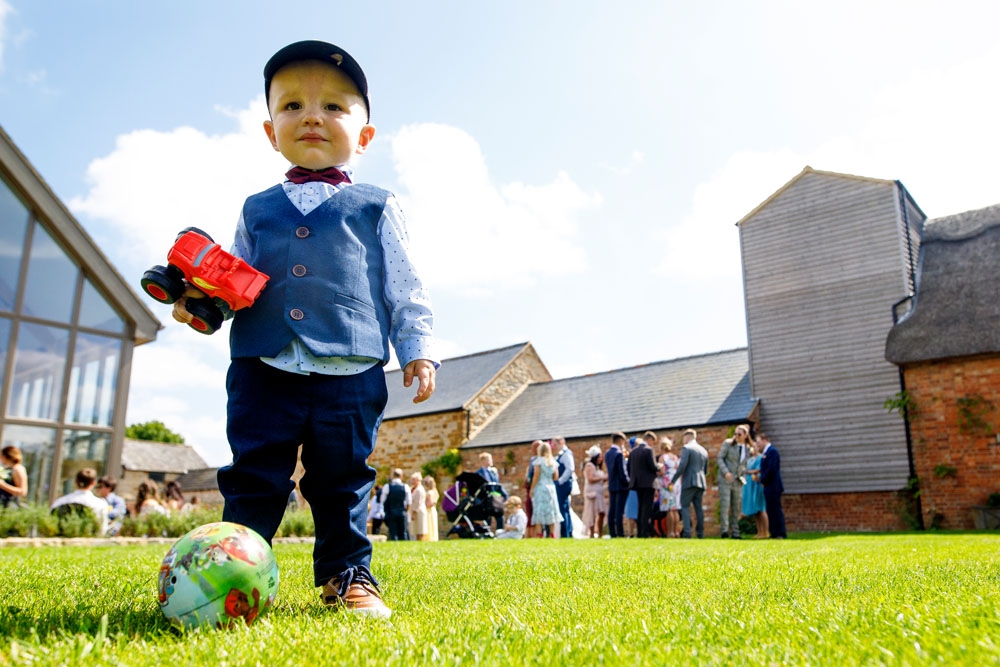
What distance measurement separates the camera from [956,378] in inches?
658

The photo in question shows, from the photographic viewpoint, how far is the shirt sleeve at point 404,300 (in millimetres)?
3004

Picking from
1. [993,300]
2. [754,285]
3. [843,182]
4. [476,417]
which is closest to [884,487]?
[993,300]

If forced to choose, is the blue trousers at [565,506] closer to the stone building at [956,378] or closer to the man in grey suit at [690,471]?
the man in grey suit at [690,471]

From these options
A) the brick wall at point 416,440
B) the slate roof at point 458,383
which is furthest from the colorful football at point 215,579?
the slate roof at point 458,383

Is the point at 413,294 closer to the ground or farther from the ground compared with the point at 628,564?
farther from the ground

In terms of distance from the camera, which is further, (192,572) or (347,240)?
(347,240)

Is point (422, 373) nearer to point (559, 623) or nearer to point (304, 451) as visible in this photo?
point (304, 451)

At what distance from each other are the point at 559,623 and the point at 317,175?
→ 201 cm

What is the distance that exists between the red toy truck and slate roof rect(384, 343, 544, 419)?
79.7ft

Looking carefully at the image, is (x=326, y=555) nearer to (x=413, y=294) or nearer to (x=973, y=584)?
(x=413, y=294)

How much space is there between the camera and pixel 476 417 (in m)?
27.4

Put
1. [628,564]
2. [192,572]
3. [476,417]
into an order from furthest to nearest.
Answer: [476,417] < [628,564] < [192,572]

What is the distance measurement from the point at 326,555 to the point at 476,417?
24.7m

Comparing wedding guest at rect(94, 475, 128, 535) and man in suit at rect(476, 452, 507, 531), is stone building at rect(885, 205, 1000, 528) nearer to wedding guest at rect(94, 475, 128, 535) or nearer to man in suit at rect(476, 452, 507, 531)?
man in suit at rect(476, 452, 507, 531)
